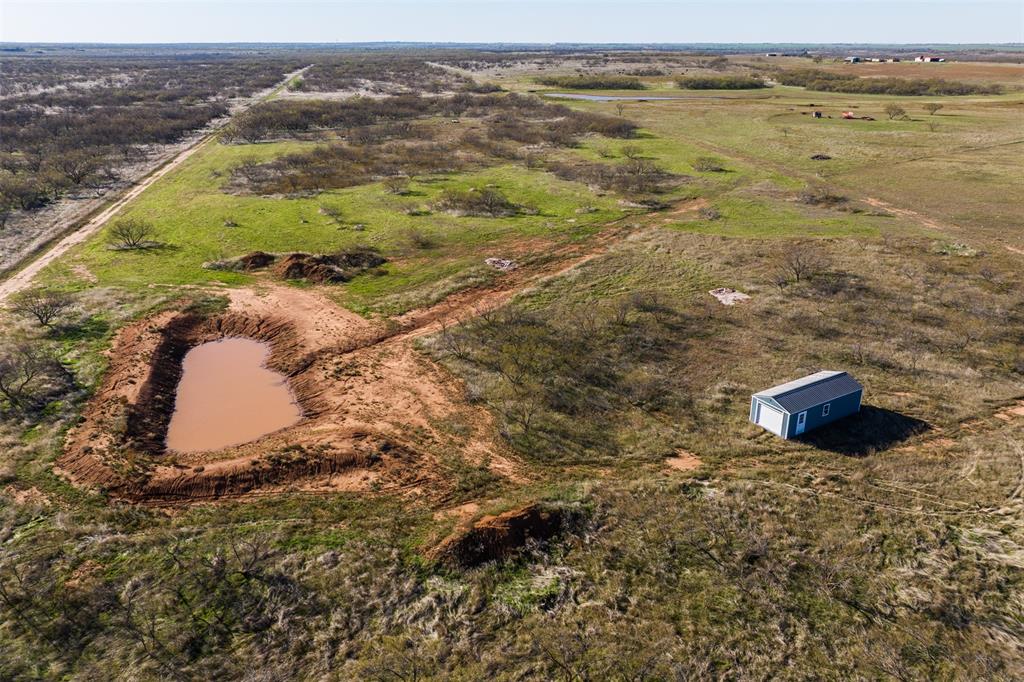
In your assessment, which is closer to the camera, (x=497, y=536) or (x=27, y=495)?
(x=497, y=536)

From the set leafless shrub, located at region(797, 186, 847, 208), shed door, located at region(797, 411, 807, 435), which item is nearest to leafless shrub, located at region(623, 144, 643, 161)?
leafless shrub, located at region(797, 186, 847, 208)

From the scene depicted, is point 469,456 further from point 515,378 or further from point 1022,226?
point 1022,226

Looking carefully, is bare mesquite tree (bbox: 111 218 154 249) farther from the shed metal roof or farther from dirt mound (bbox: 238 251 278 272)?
the shed metal roof

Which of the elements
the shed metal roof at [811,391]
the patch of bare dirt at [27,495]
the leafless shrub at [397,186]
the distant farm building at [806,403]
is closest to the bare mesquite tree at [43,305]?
the patch of bare dirt at [27,495]

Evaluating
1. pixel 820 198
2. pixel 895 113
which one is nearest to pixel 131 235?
pixel 820 198

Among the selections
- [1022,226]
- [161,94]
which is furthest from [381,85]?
[1022,226]

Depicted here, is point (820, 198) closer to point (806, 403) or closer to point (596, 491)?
point (806, 403)
